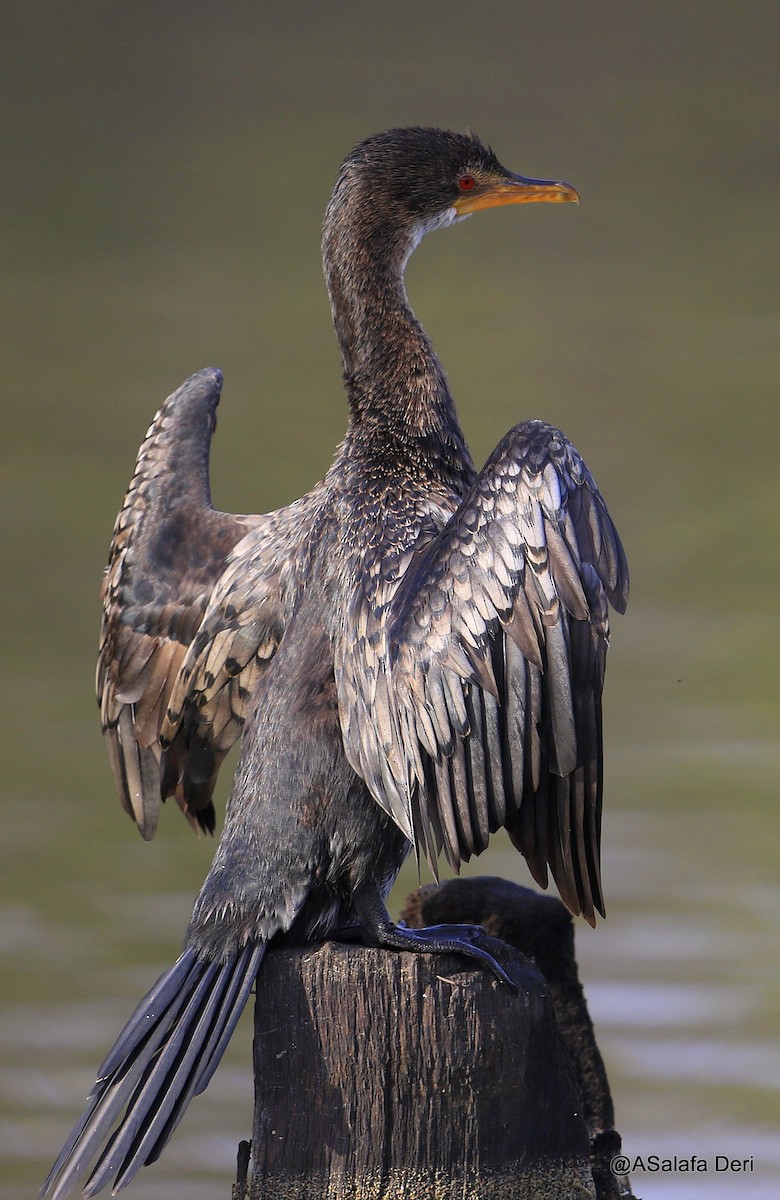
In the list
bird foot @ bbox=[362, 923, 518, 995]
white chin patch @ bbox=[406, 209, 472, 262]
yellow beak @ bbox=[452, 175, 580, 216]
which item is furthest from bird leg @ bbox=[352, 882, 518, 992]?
yellow beak @ bbox=[452, 175, 580, 216]

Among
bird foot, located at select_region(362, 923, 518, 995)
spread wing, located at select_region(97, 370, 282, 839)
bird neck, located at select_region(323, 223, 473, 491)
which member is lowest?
bird foot, located at select_region(362, 923, 518, 995)

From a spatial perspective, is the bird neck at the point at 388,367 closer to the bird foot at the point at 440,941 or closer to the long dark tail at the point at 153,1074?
the bird foot at the point at 440,941

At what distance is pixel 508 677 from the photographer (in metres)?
3.37

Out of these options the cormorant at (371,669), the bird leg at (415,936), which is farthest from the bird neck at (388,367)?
the bird leg at (415,936)

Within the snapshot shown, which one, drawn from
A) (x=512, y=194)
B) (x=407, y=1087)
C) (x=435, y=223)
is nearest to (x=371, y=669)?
(x=407, y=1087)

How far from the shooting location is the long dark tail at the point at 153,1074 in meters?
3.16

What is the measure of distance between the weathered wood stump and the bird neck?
120cm

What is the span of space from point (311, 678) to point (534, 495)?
638 mm

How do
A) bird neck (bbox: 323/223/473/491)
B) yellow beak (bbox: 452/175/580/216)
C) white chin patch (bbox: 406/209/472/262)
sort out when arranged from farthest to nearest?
yellow beak (bbox: 452/175/580/216), white chin patch (bbox: 406/209/472/262), bird neck (bbox: 323/223/473/491)

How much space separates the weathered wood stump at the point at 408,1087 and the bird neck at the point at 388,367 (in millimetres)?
1196

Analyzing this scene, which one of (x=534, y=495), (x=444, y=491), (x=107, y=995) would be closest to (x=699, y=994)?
(x=107, y=995)

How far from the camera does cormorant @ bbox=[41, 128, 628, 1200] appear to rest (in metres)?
3.34

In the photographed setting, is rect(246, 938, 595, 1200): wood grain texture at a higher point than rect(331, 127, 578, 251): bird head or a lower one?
lower

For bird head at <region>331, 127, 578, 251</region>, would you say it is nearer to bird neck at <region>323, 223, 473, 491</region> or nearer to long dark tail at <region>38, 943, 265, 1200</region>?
bird neck at <region>323, 223, 473, 491</region>
